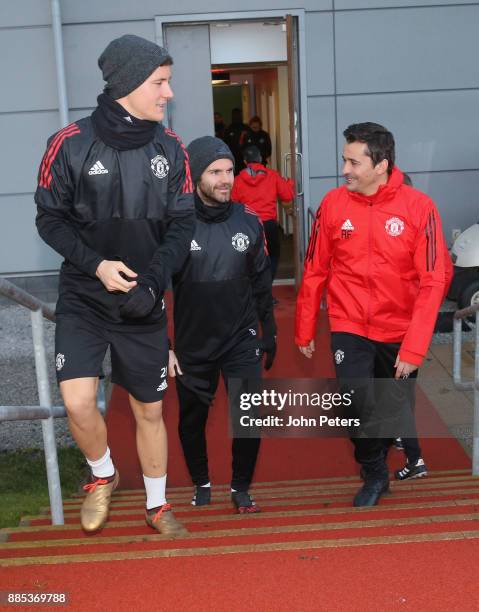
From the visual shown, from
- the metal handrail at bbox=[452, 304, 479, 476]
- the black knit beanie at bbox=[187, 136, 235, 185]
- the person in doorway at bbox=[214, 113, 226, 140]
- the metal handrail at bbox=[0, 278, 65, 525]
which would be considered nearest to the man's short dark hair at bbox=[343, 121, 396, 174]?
the black knit beanie at bbox=[187, 136, 235, 185]

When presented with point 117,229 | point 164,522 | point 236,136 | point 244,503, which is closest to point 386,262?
point 244,503

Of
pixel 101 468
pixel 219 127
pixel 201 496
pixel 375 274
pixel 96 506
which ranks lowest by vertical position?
pixel 201 496

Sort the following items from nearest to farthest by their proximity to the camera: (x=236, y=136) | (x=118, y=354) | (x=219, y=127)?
(x=118, y=354)
(x=236, y=136)
(x=219, y=127)

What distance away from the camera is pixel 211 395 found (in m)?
4.24

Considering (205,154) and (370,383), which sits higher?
(205,154)

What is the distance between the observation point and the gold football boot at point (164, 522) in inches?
134

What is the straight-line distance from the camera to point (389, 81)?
9.30m

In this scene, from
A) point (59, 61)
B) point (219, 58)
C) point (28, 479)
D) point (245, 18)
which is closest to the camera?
point (28, 479)

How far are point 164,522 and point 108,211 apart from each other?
1198mm

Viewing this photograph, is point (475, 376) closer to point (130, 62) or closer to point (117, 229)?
point (117, 229)

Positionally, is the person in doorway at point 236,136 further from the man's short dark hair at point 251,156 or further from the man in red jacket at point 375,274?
the man in red jacket at point 375,274

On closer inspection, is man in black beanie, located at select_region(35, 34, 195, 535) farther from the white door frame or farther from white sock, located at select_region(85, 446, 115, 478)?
the white door frame

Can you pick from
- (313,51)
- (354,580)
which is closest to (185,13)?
(313,51)

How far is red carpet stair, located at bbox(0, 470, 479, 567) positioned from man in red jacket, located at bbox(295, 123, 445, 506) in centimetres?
38
